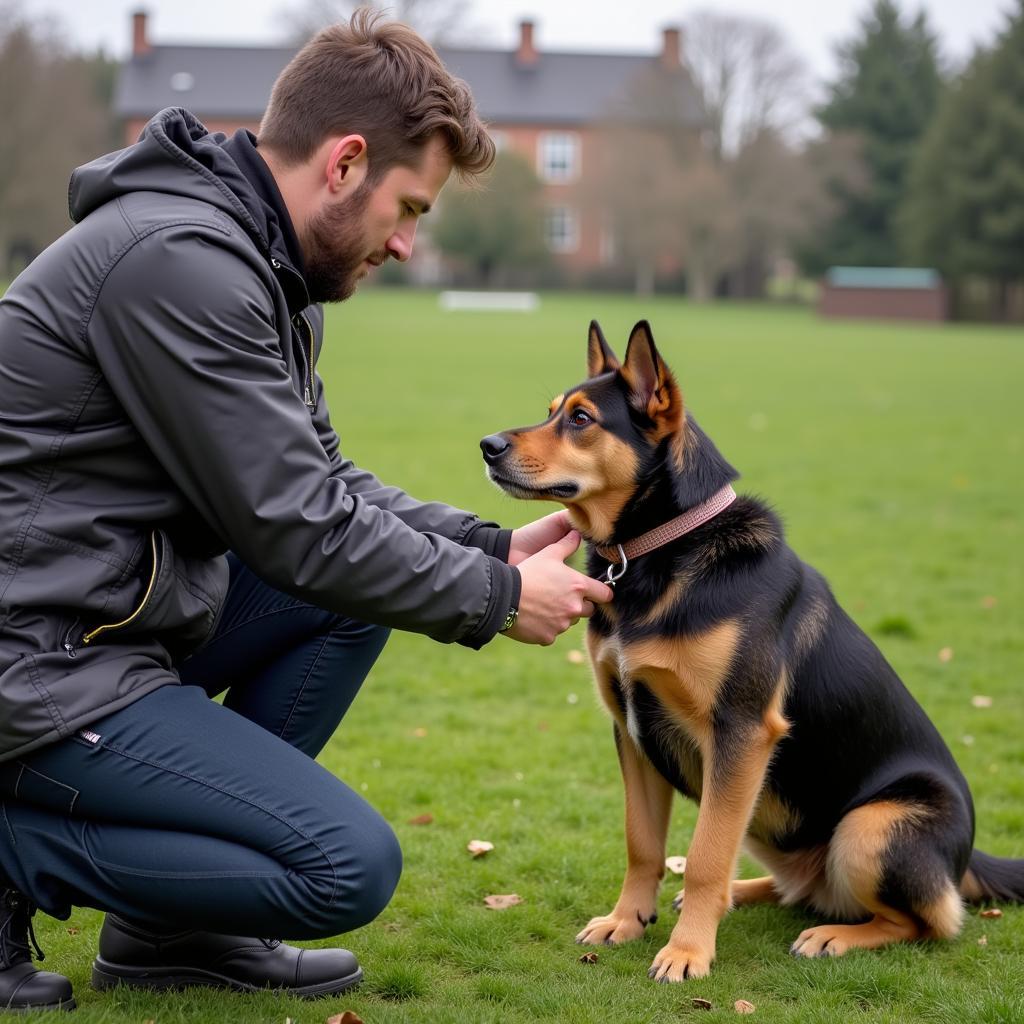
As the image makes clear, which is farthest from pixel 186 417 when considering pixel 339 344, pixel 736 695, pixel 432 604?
pixel 339 344

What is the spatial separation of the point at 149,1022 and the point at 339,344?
27015 millimetres

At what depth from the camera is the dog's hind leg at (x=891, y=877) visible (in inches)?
153

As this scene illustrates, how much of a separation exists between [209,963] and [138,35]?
85.2m

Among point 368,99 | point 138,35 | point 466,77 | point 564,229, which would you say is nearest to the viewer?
point 368,99

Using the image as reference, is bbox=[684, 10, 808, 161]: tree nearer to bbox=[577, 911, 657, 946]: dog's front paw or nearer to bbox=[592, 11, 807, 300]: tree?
bbox=[592, 11, 807, 300]: tree

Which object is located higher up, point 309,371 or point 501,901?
point 309,371

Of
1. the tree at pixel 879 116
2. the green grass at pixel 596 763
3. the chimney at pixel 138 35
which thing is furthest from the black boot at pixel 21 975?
the chimney at pixel 138 35

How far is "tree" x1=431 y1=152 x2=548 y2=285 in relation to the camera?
69.4 meters

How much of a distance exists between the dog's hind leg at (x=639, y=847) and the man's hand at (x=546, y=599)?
2.80 ft

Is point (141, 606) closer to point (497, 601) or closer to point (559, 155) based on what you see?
point (497, 601)

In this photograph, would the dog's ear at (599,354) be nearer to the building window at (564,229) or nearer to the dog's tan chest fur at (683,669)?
the dog's tan chest fur at (683,669)

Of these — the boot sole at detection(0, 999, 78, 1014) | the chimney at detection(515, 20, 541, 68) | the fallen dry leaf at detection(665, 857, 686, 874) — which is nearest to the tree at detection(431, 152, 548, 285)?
the chimney at detection(515, 20, 541, 68)

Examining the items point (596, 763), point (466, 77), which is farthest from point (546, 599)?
point (466, 77)

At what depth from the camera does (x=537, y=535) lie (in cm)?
422
